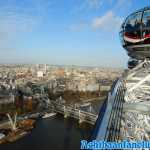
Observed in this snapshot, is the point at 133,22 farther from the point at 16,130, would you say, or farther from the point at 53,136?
the point at 16,130

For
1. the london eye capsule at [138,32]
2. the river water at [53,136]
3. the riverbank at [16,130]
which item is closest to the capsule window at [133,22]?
the london eye capsule at [138,32]

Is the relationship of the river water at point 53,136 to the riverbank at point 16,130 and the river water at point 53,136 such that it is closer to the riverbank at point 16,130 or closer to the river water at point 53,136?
the river water at point 53,136

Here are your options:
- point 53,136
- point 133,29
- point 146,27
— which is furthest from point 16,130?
point 146,27

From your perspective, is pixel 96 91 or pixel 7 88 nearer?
pixel 7 88

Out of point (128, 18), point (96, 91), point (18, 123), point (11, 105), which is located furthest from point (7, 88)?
point (128, 18)

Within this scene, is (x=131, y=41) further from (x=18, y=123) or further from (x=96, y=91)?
(x=96, y=91)

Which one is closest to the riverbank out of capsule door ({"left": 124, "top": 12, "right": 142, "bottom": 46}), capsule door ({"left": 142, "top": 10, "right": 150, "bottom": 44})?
capsule door ({"left": 124, "top": 12, "right": 142, "bottom": 46})

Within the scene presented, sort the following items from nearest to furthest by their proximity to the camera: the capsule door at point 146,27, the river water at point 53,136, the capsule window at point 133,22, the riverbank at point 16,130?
the capsule door at point 146,27, the capsule window at point 133,22, the river water at point 53,136, the riverbank at point 16,130
